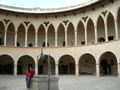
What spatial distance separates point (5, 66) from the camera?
104 ft

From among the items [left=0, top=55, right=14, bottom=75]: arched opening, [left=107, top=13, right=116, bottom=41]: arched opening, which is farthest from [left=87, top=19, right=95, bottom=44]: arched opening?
[left=0, top=55, right=14, bottom=75]: arched opening

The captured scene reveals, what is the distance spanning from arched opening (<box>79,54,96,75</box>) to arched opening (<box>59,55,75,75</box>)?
2.25 metres

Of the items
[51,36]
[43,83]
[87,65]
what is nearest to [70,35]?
[51,36]

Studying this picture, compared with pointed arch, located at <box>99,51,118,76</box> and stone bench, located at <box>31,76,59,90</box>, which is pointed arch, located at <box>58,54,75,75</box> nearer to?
pointed arch, located at <box>99,51,118,76</box>

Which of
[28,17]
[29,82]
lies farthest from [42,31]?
[29,82]

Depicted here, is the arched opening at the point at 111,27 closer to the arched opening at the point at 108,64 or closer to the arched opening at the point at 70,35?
the arched opening at the point at 108,64

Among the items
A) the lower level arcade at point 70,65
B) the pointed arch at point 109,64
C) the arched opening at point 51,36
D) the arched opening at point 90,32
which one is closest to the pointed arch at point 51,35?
the arched opening at point 51,36

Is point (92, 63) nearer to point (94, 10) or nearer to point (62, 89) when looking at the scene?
point (94, 10)

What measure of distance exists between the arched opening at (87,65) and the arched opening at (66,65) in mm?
2252

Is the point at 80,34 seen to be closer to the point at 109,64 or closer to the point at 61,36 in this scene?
the point at 61,36

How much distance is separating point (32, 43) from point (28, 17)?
17.2ft

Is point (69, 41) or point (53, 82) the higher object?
point (69, 41)

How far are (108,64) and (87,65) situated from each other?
3873mm

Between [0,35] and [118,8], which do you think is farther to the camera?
[0,35]
